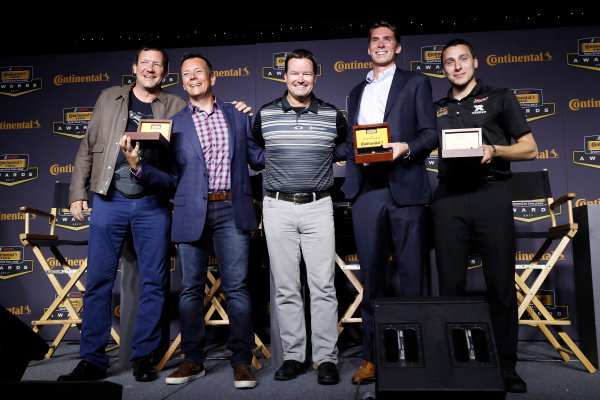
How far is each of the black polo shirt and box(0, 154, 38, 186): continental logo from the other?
3644mm

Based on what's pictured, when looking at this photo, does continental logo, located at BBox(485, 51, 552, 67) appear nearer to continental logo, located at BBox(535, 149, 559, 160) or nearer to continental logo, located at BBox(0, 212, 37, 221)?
continental logo, located at BBox(535, 149, 559, 160)

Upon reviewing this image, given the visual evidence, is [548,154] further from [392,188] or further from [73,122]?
[73,122]

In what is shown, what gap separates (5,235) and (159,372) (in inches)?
94.6

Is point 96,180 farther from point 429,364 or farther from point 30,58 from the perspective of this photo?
point 30,58

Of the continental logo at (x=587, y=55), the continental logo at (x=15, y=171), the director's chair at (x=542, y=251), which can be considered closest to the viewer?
the director's chair at (x=542, y=251)

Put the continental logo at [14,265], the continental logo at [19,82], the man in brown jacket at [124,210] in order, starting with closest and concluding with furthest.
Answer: the man in brown jacket at [124,210] → the continental logo at [14,265] → the continental logo at [19,82]

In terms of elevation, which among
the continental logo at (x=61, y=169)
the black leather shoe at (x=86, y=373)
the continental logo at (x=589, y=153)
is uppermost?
the continental logo at (x=61, y=169)

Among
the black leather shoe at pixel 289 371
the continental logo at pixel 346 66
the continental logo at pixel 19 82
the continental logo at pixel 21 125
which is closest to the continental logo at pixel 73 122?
the continental logo at pixel 21 125

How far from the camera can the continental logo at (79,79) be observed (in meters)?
4.13

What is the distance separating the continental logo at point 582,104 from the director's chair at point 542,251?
2.84 feet

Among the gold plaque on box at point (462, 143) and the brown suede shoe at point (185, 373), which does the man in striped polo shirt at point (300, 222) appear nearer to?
the brown suede shoe at point (185, 373)

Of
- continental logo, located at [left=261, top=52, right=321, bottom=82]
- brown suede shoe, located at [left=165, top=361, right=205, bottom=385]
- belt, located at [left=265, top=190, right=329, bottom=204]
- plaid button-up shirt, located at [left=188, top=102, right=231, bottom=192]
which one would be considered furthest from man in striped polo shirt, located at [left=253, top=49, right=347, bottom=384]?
continental logo, located at [left=261, top=52, right=321, bottom=82]

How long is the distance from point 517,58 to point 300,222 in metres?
2.79

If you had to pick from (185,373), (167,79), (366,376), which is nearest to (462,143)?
(366,376)
